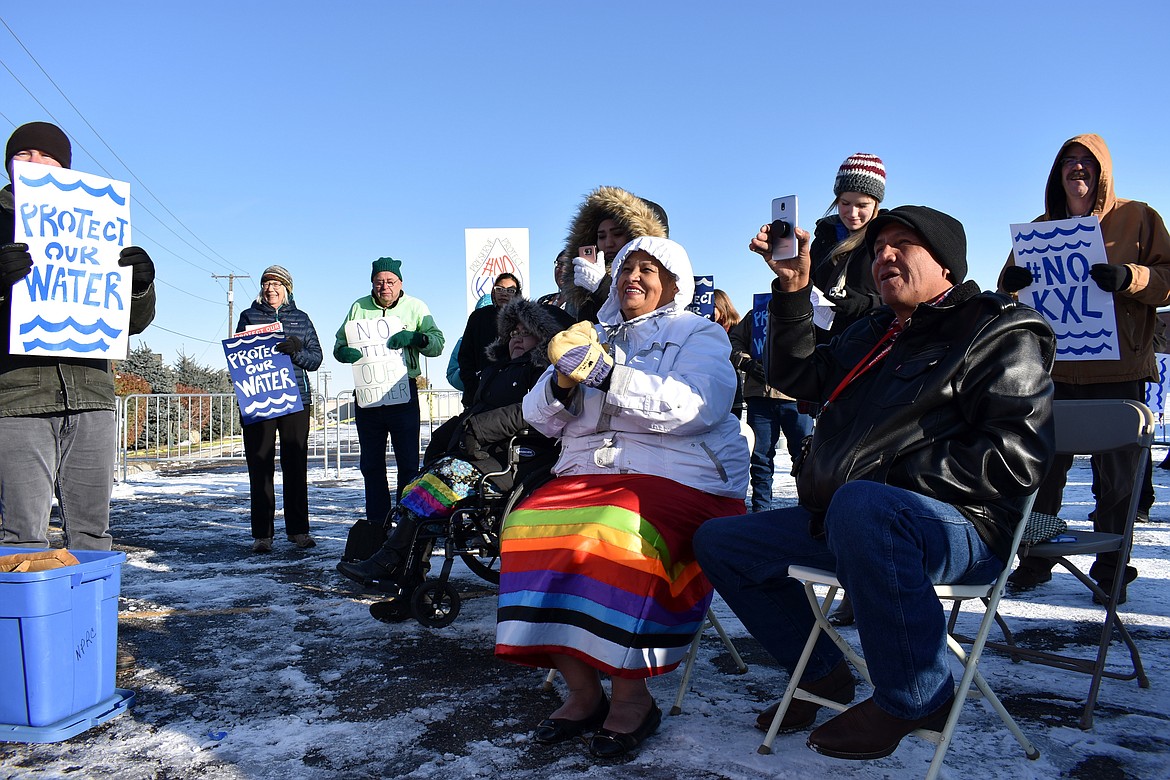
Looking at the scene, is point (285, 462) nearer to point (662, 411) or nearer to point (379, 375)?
point (379, 375)

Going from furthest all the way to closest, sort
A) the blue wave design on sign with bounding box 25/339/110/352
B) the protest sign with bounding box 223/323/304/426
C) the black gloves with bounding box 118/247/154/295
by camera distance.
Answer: the protest sign with bounding box 223/323/304/426
the black gloves with bounding box 118/247/154/295
the blue wave design on sign with bounding box 25/339/110/352

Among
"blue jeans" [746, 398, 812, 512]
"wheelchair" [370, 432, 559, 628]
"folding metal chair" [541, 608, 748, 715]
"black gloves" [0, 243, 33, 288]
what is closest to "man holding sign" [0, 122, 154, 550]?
"black gloves" [0, 243, 33, 288]

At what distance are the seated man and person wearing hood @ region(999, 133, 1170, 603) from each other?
64.1 inches

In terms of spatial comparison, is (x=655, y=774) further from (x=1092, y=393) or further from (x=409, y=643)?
(x=1092, y=393)

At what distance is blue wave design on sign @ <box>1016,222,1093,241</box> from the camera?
377 cm

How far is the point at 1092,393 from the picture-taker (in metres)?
3.92

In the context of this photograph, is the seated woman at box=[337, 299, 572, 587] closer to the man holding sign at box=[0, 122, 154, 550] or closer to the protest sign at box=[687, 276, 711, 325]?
the protest sign at box=[687, 276, 711, 325]

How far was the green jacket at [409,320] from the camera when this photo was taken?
6.12 m

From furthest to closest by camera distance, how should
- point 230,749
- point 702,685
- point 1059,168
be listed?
point 1059,168 → point 702,685 → point 230,749

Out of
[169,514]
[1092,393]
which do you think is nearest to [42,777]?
[1092,393]

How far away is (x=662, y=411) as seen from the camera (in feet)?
9.04

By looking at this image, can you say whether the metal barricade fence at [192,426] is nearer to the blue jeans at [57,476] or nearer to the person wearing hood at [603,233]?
the person wearing hood at [603,233]

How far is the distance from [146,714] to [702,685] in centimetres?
197

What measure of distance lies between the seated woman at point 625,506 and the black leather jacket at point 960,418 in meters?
0.56
